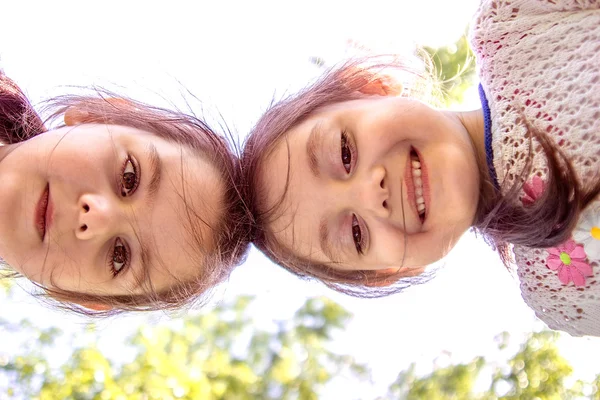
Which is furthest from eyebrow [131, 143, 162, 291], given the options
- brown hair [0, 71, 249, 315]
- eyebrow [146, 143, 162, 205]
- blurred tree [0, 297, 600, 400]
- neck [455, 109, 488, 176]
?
blurred tree [0, 297, 600, 400]

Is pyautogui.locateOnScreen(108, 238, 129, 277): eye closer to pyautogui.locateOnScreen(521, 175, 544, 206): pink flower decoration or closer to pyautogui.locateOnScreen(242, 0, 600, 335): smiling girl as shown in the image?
pyautogui.locateOnScreen(242, 0, 600, 335): smiling girl

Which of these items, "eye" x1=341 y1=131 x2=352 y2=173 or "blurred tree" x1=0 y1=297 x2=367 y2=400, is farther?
"blurred tree" x1=0 y1=297 x2=367 y2=400

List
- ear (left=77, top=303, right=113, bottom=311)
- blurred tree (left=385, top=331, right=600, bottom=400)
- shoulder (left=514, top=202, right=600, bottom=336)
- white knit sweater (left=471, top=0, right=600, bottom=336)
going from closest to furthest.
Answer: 1. white knit sweater (left=471, top=0, right=600, bottom=336)
2. shoulder (left=514, top=202, right=600, bottom=336)
3. ear (left=77, top=303, right=113, bottom=311)
4. blurred tree (left=385, top=331, right=600, bottom=400)

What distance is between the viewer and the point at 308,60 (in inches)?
88.3

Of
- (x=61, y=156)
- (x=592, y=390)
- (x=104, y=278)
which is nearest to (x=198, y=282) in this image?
(x=104, y=278)

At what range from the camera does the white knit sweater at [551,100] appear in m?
1.33

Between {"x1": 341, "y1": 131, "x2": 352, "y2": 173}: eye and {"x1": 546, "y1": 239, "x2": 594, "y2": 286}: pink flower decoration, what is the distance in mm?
598

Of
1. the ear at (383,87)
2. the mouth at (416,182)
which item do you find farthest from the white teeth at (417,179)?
the ear at (383,87)

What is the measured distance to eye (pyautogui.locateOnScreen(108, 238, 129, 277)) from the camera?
158 cm

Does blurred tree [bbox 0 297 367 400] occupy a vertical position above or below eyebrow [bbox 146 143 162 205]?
below

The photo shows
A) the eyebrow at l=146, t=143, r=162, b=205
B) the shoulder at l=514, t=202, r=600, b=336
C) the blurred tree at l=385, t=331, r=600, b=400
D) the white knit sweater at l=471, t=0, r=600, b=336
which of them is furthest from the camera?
the blurred tree at l=385, t=331, r=600, b=400

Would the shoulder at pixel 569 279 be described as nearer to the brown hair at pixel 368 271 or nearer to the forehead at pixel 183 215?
the brown hair at pixel 368 271

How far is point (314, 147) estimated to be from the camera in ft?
4.99

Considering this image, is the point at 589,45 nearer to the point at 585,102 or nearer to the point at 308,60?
the point at 585,102
